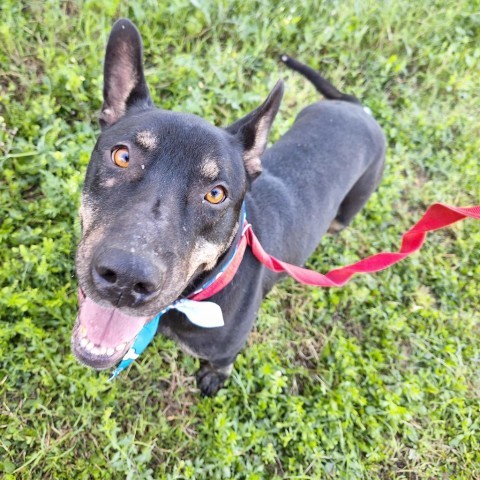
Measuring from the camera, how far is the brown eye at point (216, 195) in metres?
2.32

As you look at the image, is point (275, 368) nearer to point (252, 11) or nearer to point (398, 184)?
point (398, 184)

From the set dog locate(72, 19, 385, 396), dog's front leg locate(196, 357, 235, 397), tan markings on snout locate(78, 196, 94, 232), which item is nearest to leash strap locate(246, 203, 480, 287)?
dog locate(72, 19, 385, 396)

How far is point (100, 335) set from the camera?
224 cm

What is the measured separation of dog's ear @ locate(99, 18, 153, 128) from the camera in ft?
8.12

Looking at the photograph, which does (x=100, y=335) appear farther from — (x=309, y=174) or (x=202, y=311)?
(x=309, y=174)

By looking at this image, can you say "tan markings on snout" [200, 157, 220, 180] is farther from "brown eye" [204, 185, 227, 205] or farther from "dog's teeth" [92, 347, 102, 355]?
"dog's teeth" [92, 347, 102, 355]

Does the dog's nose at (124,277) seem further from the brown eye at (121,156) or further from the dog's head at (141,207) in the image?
the brown eye at (121,156)

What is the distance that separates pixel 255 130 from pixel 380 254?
117cm

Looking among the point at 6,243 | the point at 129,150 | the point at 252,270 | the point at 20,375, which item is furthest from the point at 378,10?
Result: the point at 20,375

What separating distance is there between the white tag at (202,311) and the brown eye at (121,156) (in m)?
0.88

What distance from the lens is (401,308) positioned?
454 centimetres

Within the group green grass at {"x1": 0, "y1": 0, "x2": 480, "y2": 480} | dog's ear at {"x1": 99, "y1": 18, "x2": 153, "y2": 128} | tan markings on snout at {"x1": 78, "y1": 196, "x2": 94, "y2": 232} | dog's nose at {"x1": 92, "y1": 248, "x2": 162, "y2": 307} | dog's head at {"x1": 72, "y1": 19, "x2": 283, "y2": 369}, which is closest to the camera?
dog's nose at {"x1": 92, "y1": 248, "x2": 162, "y2": 307}

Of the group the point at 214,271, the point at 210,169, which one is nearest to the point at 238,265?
the point at 214,271

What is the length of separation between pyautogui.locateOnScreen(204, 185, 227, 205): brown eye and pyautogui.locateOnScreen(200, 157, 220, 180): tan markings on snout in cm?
8
